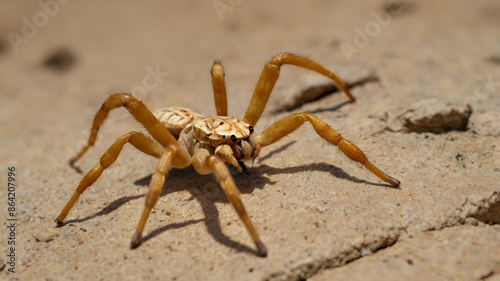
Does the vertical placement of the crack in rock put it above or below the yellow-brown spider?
below

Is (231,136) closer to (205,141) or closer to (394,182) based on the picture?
(205,141)

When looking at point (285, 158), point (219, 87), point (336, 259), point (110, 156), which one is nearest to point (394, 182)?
point (336, 259)

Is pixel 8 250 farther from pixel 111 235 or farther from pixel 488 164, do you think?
pixel 488 164

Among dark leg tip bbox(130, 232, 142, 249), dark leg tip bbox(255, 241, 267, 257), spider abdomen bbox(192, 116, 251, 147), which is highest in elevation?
spider abdomen bbox(192, 116, 251, 147)

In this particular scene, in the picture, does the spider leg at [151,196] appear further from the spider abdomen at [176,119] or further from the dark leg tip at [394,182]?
the dark leg tip at [394,182]

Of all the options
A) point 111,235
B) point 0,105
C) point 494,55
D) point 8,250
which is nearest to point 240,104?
point 111,235

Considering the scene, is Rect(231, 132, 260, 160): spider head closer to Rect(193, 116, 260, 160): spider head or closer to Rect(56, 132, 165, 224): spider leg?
Rect(193, 116, 260, 160): spider head

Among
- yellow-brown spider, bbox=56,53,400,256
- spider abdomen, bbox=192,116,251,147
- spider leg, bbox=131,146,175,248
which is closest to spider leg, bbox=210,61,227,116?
yellow-brown spider, bbox=56,53,400,256

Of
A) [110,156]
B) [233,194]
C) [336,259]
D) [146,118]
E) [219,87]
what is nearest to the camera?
[336,259]

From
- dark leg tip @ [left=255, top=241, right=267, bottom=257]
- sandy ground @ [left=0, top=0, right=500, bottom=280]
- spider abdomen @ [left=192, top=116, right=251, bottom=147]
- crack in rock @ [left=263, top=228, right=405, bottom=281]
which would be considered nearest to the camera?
crack in rock @ [left=263, top=228, right=405, bottom=281]
